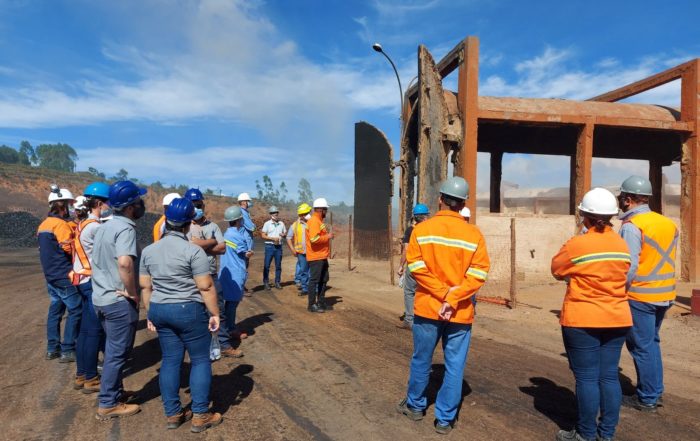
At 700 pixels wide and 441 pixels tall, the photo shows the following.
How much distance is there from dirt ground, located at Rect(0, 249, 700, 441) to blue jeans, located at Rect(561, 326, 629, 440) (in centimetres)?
41

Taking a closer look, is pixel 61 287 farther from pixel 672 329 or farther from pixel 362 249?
pixel 362 249

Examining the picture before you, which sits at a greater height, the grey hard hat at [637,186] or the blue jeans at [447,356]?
the grey hard hat at [637,186]

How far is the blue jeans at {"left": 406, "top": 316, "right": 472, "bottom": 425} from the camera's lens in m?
3.50

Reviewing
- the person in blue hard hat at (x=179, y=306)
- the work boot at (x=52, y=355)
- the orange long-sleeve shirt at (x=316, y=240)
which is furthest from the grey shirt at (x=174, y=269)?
the orange long-sleeve shirt at (x=316, y=240)

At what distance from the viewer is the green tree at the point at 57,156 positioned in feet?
323

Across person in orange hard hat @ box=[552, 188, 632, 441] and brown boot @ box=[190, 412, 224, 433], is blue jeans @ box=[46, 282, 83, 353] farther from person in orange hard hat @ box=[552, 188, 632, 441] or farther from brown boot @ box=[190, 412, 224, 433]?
person in orange hard hat @ box=[552, 188, 632, 441]

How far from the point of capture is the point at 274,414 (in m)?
3.84

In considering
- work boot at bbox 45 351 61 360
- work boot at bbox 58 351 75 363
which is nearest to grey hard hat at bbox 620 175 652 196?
work boot at bbox 58 351 75 363

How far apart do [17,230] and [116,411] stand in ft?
90.0

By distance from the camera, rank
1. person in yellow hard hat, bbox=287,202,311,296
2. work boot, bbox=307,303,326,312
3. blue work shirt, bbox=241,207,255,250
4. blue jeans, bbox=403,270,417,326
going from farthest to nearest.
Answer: person in yellow hard hat, bbox=287,202,311,296 < work boot, bbox=307,303,326,312 < blue work shirt, bbox=241,207,255,250 < blue jeans, bbox=403,270,417,326

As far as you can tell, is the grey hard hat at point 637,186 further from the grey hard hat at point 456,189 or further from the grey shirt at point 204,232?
the grey shirt at point 204,232

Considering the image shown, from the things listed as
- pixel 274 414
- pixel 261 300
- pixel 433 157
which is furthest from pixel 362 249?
pixel 274 414

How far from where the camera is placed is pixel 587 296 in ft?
10.4

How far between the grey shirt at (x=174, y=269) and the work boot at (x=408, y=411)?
1.95 meters
